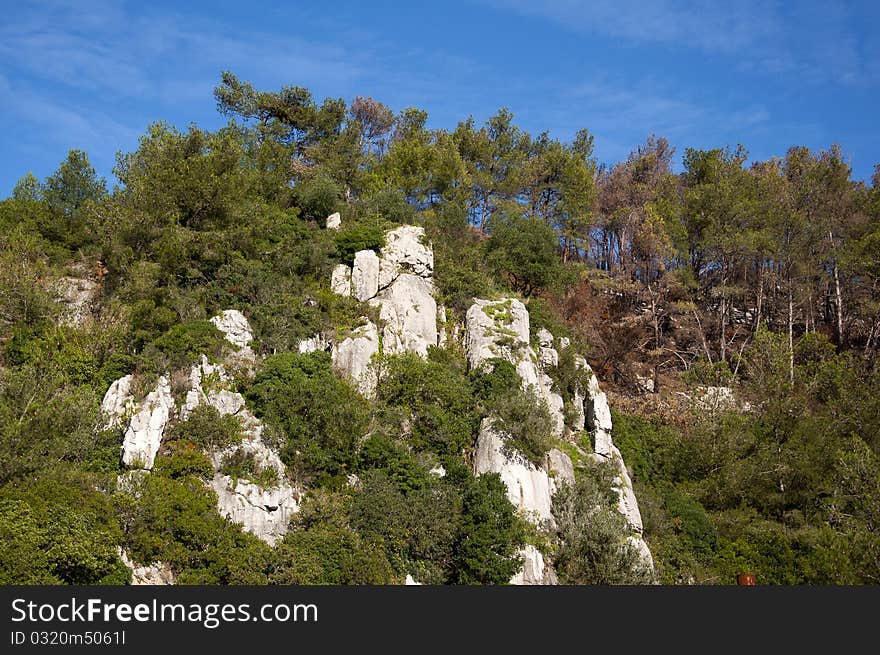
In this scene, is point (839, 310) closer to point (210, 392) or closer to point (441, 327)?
point (441, 327)

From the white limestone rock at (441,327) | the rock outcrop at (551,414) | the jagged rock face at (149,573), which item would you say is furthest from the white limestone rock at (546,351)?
the jagged rock face at (149,573)

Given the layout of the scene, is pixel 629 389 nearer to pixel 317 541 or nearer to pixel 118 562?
pixel 317 541

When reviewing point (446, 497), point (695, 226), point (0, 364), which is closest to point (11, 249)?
point (0, 364)

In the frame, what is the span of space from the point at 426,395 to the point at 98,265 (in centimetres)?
2081

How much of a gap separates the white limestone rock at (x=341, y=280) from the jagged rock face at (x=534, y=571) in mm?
17648

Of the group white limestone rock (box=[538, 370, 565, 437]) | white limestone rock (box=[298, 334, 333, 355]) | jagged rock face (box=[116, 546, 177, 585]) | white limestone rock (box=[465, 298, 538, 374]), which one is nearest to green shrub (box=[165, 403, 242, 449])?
jagged rock face (box=[116, 546, 177, 585])

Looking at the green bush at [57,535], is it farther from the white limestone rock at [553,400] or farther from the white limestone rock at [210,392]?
the white limestone rock at [553,400]

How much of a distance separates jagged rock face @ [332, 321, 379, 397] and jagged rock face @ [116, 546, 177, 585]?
12417mm

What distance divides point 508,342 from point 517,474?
29.0ft

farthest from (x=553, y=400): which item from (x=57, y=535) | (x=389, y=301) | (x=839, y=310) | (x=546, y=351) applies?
(x=839, y=310)

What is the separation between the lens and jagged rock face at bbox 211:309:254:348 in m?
33.9

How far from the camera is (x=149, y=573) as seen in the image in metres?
25.5

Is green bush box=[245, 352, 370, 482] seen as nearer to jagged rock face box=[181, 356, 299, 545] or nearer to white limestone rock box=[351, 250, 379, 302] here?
jagged rock face box=[181, 356, 299, 545]

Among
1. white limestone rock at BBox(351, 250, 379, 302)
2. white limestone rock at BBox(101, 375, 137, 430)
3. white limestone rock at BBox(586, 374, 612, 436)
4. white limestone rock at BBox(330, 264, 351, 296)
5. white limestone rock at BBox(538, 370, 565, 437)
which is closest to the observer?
white limestone rock at BBox(101, 375, 137, 430)
